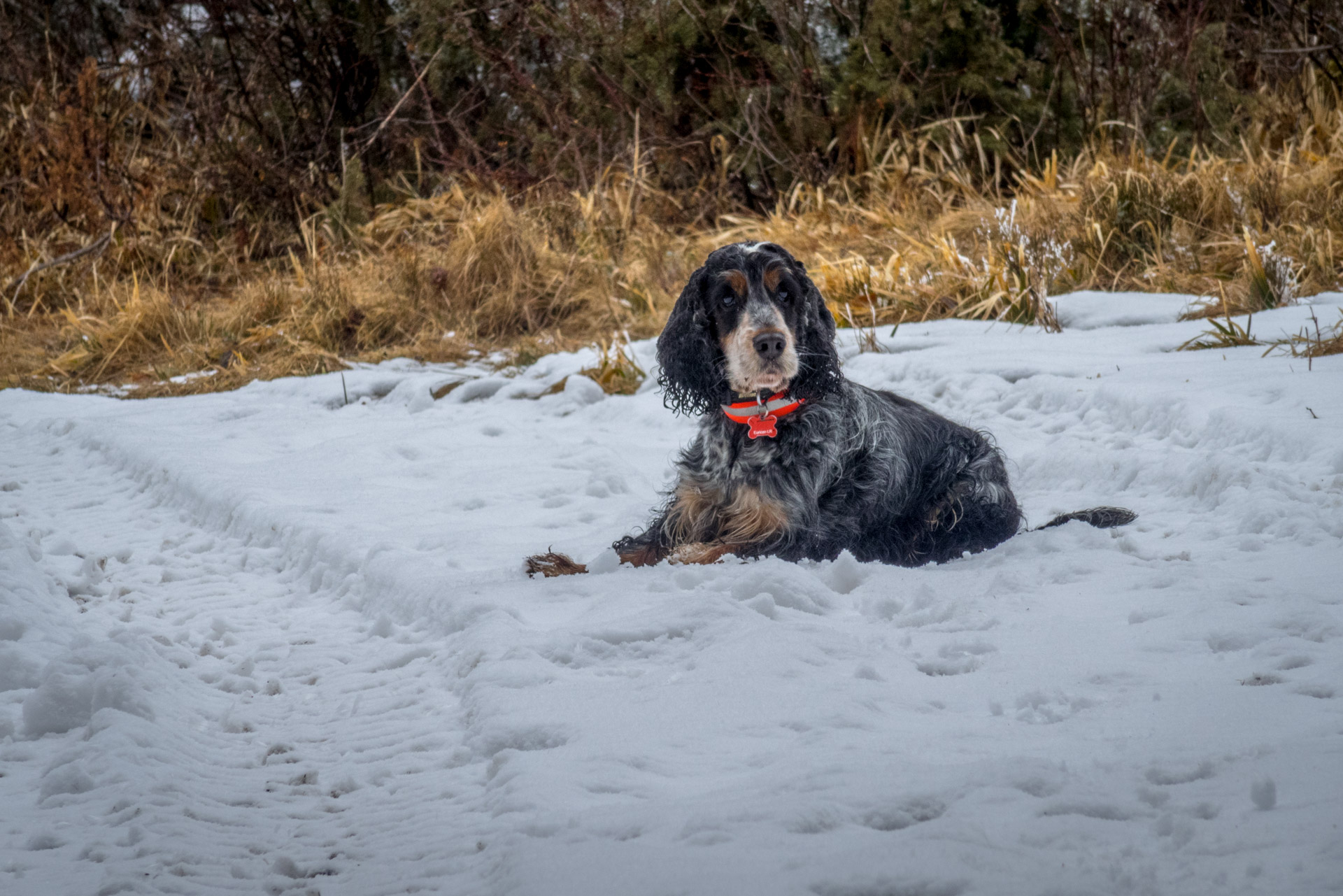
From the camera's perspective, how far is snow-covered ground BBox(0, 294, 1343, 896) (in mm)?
1983

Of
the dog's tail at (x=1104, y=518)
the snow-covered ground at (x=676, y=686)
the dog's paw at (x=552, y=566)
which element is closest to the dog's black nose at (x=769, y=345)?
the snow-covered ground at (x=676, y=686)

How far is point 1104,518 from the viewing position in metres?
4.12

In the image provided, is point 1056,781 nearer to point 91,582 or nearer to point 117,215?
point 91,582

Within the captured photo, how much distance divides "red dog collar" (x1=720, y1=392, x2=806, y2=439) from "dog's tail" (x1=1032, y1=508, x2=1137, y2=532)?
116 cm

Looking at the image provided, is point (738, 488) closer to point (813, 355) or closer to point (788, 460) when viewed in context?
point (788, 460)

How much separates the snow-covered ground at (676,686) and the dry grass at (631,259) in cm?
229

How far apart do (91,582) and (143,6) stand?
11.1 metres

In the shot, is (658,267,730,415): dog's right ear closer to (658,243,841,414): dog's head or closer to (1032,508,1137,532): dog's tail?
(658,243,841,414): dog's head

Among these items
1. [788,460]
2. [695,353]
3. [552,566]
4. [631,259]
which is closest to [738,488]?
[788,460]

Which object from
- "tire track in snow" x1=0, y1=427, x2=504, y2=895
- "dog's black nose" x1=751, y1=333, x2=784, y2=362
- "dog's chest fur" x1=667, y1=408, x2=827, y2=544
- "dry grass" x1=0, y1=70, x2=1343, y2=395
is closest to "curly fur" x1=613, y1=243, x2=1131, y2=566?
"dog's chest fur" x1=667, y1=408, x2=827, y2=544

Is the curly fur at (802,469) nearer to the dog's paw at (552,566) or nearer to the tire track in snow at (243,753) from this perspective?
the dog's paw at (552,566)

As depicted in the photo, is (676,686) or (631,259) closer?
(676,686)

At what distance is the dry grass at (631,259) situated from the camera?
24.8 feet

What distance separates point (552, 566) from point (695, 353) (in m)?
1.01
